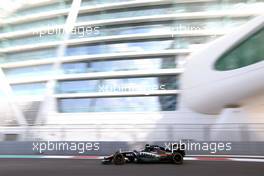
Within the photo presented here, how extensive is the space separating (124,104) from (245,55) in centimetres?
1841

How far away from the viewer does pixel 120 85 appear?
135 ft

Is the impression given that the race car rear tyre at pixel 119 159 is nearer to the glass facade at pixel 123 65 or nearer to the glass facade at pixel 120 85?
the glass facade at pixel 120 85

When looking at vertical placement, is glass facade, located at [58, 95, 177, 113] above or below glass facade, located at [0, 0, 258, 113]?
below

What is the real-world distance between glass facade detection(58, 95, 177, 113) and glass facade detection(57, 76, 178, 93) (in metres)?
0.89

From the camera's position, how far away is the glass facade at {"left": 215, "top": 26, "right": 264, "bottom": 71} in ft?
74.8

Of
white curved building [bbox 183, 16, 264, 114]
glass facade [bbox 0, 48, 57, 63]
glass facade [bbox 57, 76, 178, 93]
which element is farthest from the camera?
glass facade [bbox 0, 48, 57, 63]

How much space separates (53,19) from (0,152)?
87.7 feet

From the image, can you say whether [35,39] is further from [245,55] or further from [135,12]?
[245,55]

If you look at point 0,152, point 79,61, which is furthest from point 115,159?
point 79,61

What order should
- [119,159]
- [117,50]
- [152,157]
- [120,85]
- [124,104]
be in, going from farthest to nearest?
[117,50], [120,85], [124,104], [152,157], [119,159]

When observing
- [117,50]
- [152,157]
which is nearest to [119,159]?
[152,157]

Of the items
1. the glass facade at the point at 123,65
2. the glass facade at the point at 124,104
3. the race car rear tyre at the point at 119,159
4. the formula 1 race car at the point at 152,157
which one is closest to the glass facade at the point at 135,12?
the glass facade at the point at 123,65

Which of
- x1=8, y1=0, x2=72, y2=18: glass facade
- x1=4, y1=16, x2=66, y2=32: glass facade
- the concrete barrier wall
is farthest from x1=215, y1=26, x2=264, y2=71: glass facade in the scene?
x1=8, y1=0, x2=72, y2=18: glass facade

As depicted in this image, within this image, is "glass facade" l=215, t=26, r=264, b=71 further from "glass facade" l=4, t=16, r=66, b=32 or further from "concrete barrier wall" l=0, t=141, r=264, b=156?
"glass facade" l=4, t=16, r=66, b=32
